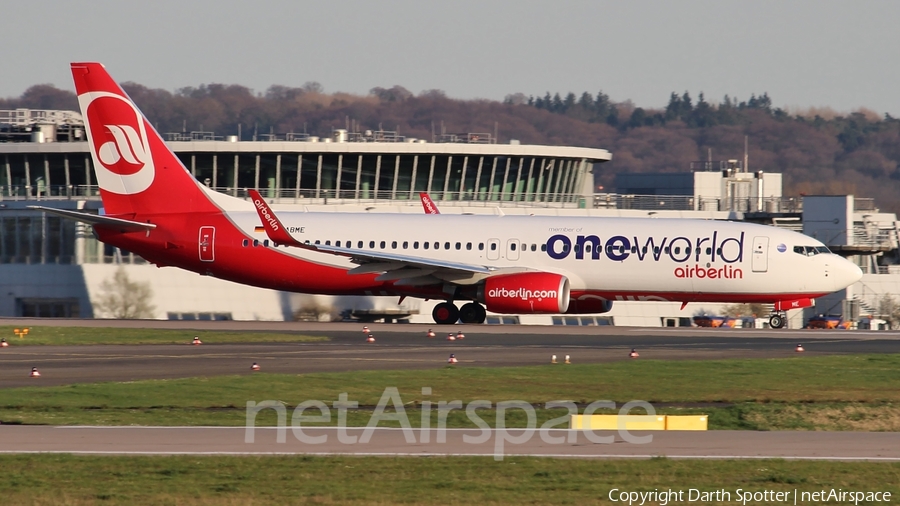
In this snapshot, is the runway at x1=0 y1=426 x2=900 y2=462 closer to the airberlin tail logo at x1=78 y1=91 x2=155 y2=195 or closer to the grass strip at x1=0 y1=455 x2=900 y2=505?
the grass strip at x1=0 y1=455 x2=900 y2=505

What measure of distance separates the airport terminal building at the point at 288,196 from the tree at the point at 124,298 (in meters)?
0.25

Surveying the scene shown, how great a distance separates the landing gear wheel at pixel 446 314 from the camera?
39403 millimetres

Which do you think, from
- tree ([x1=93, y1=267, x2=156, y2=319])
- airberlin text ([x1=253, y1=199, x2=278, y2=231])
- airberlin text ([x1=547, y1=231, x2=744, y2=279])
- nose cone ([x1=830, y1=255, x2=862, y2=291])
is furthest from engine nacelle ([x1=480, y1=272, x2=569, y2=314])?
tree ([x1=93, y1=267, x2=156, y2=319])

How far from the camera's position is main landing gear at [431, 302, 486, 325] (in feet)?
129

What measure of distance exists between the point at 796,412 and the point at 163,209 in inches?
1039

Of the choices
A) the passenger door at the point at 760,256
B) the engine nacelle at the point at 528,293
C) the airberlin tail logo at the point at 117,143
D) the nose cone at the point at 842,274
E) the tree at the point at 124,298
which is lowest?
the tree at the point at 124,298

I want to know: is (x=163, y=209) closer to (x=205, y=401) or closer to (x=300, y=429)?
(x=205, y=401)

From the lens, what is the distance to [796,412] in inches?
734

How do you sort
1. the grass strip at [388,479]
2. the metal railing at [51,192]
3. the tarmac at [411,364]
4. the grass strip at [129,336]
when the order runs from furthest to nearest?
the metal railing at [51,192] < the grass strip at [129,336] < the tarmac at [411,364] < the grass strip at [388,479]

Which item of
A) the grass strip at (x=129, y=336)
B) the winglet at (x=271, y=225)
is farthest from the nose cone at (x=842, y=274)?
the winglet at (x=271, y=225)

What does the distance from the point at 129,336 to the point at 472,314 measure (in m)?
11.6

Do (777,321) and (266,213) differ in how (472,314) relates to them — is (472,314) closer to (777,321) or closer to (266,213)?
(266,213)

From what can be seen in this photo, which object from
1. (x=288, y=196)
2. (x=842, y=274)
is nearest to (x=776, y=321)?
(x=842, y=274)

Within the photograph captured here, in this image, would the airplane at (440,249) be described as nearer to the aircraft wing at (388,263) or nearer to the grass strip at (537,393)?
the aircraft wing at (388,263)
